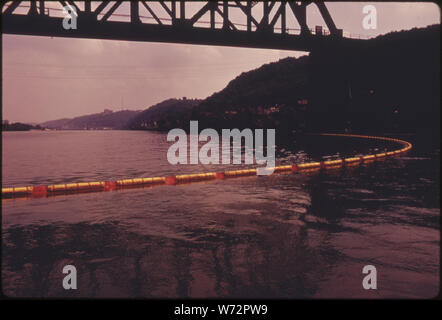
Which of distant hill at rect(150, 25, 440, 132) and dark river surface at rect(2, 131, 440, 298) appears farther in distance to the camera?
distant hill at rect(150, 25, 440, 132)

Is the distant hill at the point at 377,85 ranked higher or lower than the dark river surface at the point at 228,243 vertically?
higher

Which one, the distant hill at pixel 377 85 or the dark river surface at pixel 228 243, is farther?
the distant hill at pixel 377 85

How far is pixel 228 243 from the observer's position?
6.56m

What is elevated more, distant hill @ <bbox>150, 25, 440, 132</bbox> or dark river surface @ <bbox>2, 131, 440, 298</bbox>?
distant hill @ <bbox>150, 25, 440, 132</bbox>

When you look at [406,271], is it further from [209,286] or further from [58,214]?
[58,214]

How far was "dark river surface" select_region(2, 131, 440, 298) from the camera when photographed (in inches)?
192

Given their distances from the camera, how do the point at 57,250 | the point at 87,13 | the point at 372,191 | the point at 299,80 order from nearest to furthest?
the point at 57,250, the point at 372,191, the point at 87,13, the point at 299,80

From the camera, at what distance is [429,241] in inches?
259

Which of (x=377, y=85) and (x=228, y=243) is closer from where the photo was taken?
(x=228, y=243)

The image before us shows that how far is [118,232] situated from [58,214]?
9.16ft

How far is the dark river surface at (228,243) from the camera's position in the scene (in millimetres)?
4887

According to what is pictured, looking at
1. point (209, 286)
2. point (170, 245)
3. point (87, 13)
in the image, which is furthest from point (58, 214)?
point (87, 13)

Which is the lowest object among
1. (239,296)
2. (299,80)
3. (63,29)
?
(239,296)
